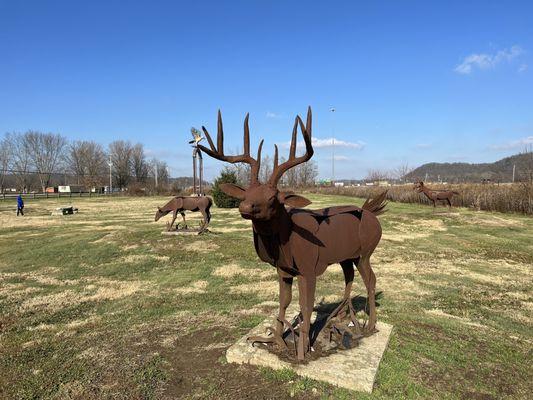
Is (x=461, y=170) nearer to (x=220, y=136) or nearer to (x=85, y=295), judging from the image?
(x=85, y=295)

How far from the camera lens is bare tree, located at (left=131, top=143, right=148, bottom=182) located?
85125mm

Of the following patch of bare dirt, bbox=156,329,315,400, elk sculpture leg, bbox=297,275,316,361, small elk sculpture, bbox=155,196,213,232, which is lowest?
patch of bare dirt, bbox=156,329,315,400

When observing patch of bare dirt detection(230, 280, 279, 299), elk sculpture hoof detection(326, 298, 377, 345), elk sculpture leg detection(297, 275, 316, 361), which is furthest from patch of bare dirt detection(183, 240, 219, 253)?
elk sculpture leg detection(297, 275, 316, 361)

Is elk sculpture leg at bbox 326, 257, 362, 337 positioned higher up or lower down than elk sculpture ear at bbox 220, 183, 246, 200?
lower down

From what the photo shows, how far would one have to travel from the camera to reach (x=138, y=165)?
3408 inches

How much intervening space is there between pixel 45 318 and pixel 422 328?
585cm

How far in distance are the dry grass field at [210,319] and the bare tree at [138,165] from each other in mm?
77081

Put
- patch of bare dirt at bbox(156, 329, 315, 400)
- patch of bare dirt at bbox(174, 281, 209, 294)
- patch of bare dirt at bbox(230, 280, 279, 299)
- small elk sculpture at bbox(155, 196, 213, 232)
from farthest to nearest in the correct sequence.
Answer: small elk sculpture at bbox(155, 196, 213, 232) < patch of bare dirt at bbox(174, 281, 209, 294) < patch of bare dirt at bbox(230, 280, 279, 299) < patch of bare dirt at bbox(156, 329, 315, 400)

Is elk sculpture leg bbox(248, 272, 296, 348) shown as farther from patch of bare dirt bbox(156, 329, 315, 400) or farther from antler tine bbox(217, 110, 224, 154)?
antler tine bbox(217, 110, 224, 154)

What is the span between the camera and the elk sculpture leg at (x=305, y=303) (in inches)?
143

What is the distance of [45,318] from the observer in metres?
5.73

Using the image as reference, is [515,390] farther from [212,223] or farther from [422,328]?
[212,223]

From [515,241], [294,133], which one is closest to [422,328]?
[294,133]

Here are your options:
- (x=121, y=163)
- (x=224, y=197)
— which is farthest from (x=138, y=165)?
(x=224, y=197)
